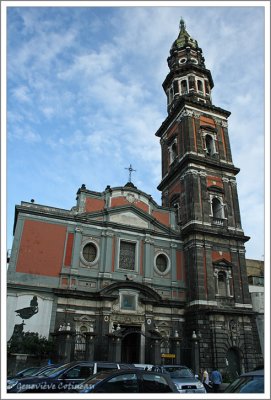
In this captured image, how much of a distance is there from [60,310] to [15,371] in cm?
388

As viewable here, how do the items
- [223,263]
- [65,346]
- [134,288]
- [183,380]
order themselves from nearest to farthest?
[183,380] → [65,346] → [134,288] → [223,263]

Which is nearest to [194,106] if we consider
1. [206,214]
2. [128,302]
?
[206,214]

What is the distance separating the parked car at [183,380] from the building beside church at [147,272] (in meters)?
5.22

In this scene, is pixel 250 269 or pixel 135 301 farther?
pixel 250 269

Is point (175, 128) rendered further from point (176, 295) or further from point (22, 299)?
point (22, 299)

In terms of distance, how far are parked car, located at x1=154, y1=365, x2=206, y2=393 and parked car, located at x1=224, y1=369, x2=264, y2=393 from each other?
5.45 m

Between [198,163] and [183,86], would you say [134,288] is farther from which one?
[183,86]

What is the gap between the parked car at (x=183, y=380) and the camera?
41.2 ft

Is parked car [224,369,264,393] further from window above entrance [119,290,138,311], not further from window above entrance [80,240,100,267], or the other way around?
window above entrance [80,240,100,267]

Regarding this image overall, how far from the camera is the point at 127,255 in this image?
2366cm

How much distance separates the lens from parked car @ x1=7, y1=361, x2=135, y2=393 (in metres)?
9.27

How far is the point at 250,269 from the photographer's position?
125ft

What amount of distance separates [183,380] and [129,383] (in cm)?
612

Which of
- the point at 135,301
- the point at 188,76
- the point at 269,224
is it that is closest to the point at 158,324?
the point at 135,301
